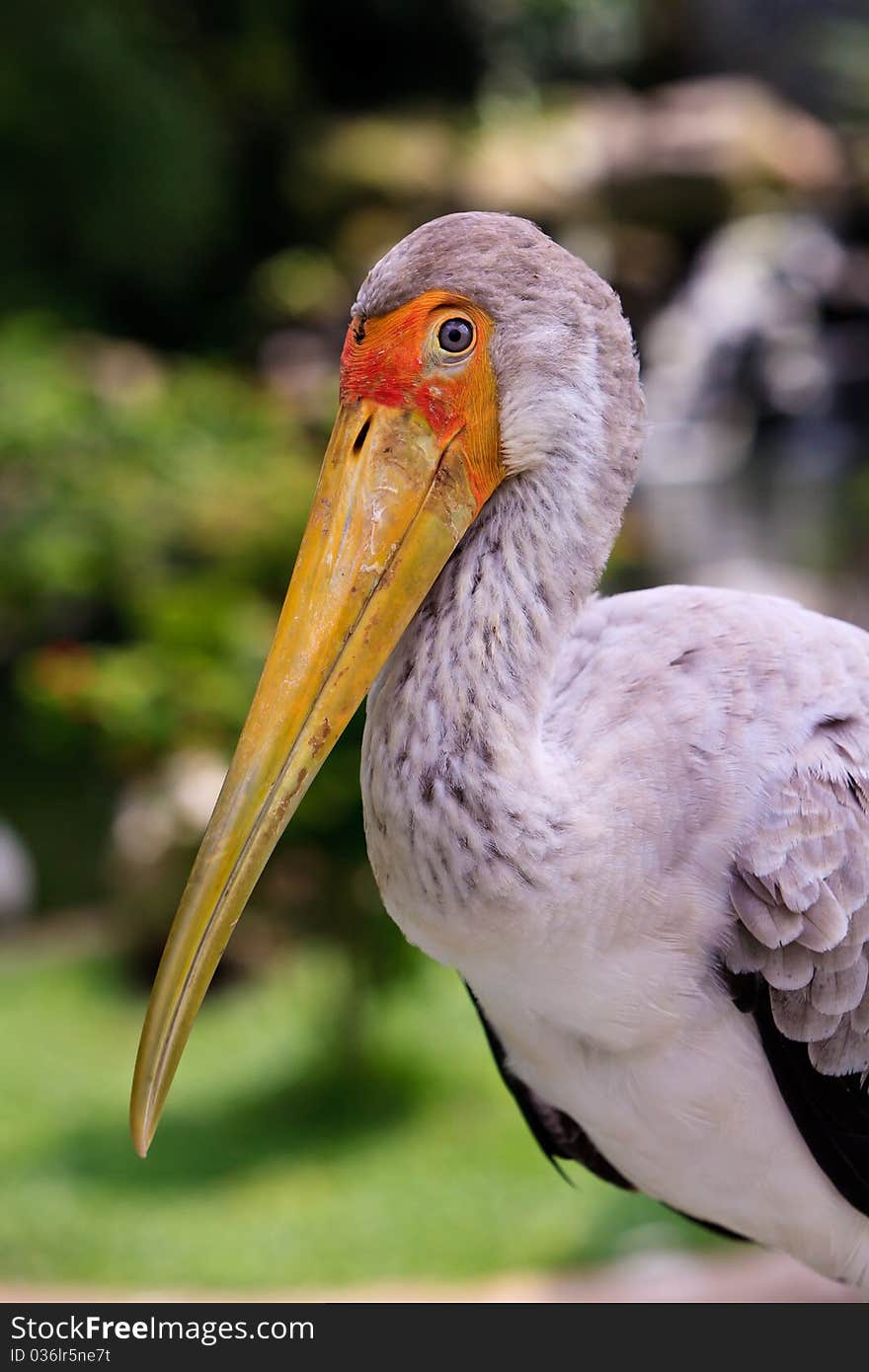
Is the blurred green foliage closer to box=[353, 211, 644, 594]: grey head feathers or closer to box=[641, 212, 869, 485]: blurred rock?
box=[353, 211, 644, 594]: grey head feathers

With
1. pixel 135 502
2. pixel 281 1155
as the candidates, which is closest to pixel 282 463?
pixel 135 502

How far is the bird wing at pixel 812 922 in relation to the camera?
198 cm

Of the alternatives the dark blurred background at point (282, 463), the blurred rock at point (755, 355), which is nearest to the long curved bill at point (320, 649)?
the dark blurred background at point (282, 463)

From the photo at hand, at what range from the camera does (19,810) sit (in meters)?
8.65

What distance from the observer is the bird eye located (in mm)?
1788

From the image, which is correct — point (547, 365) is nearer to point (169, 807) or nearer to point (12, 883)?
→ point (169, 807)

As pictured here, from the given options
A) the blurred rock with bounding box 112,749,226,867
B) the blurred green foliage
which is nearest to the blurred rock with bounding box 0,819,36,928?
the blurred rock with bounding box 112,749,226,867

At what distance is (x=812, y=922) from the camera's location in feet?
6.57

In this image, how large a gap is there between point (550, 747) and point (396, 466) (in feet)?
1.33

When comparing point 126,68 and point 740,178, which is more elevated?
point 740,178

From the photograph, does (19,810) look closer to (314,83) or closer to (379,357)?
(379,357)

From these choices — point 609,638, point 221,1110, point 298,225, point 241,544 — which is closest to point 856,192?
point 298,225
